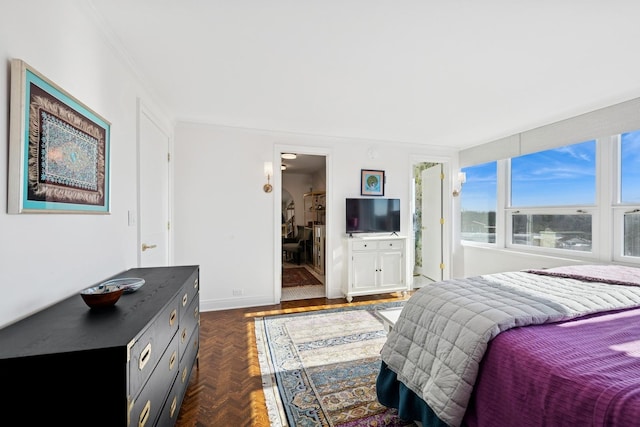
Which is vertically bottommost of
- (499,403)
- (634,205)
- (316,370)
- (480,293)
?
(316,370)

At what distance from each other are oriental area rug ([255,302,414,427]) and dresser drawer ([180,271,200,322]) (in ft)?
2.67

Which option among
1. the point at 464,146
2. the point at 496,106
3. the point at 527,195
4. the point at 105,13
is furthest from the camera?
the point at 464,146

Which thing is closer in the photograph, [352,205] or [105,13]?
[105,13]

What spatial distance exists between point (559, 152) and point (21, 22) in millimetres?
4506

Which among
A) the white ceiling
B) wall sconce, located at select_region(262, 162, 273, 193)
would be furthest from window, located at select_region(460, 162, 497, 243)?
wall sconce, located at select_region(262, 162, 273, 193)

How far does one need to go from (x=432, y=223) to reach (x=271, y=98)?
137 inches

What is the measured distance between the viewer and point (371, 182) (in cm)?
408

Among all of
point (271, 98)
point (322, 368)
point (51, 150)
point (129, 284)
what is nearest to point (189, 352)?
point (129, 284)

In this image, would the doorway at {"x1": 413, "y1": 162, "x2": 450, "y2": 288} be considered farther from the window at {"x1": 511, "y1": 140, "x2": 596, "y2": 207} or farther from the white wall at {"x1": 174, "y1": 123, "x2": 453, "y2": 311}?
the white wall at {"x1": 174, "y1": 123, "x2": 453, "y2": 311}

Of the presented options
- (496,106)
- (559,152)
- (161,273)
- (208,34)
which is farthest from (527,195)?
(161,273)

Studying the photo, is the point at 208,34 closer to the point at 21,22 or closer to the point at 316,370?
the point at 21,22

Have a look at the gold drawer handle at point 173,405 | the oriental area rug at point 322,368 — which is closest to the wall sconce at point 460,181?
the oriental area rug at point 322,368

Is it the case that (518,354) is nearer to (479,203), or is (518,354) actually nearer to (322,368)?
(322,368)

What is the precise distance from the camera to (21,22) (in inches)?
41.0
